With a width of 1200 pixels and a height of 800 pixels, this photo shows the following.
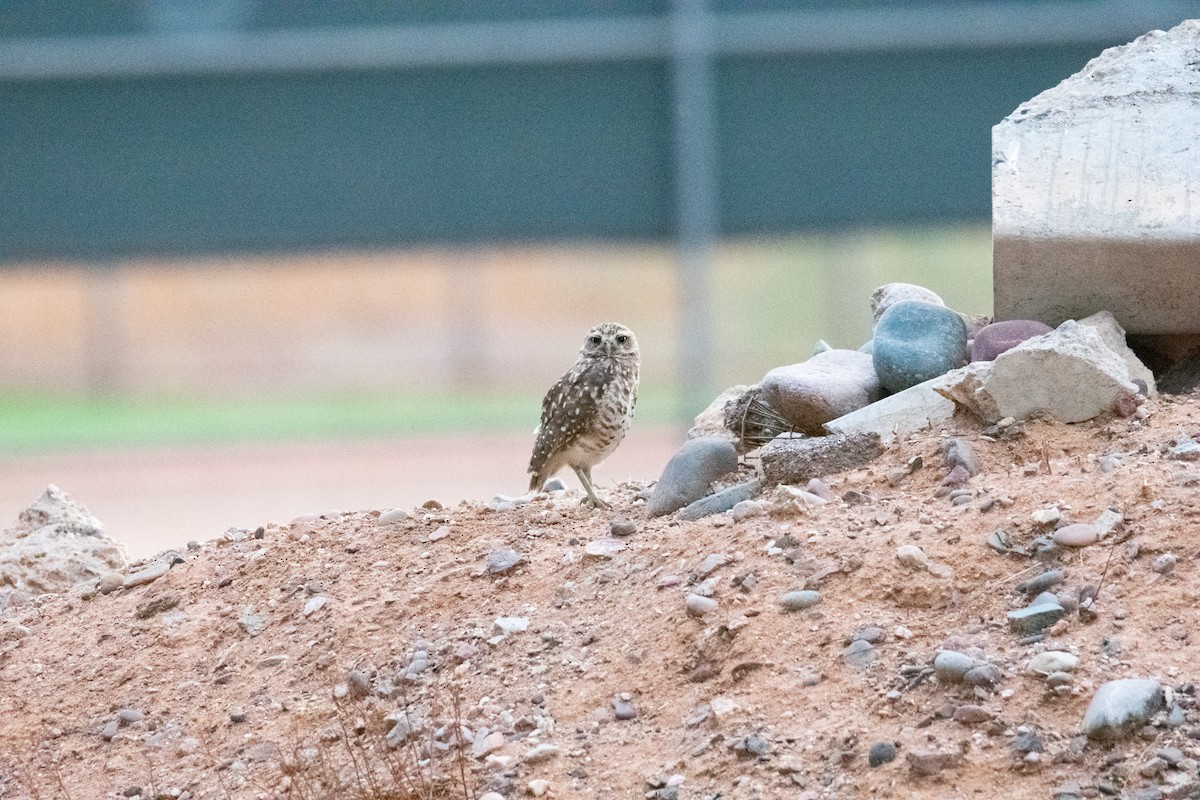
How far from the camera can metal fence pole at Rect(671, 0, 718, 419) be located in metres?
9.71

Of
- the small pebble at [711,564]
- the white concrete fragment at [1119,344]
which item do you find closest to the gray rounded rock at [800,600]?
the small pebble at [711,564]

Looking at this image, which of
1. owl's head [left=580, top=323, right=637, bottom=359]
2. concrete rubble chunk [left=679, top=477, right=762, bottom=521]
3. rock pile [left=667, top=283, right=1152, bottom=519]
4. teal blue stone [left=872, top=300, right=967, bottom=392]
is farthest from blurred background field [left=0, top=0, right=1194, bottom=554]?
concrete rubble chunk [left=679, top=477, right=762, bottom=521]

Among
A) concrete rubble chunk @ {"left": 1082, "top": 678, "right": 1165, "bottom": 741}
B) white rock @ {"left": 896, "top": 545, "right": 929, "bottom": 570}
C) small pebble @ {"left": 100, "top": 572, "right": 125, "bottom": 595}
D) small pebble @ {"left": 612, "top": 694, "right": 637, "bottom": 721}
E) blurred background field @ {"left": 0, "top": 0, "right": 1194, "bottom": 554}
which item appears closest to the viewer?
concrete rubble chunk @ {"left": 1082, "top": 678, "right": 1165, "bottom": 741}

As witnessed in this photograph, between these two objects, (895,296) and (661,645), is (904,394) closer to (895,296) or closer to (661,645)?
(895,296)

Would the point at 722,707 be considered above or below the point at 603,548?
below

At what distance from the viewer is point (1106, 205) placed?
190 inches

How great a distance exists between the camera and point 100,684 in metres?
4.36

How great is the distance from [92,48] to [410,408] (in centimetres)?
642

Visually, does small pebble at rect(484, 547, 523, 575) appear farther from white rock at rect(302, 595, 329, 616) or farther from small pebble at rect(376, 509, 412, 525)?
small pebble at rect(376, 509, 412, 525)

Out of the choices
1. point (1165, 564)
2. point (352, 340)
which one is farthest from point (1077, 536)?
point (352, 340)

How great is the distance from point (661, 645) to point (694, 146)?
6.34 metres

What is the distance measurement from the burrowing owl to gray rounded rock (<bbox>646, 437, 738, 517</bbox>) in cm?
59

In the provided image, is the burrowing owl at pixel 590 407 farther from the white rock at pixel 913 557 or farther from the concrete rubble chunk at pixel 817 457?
the white rock at pixel 913 557

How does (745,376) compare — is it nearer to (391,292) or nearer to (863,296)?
(863,296)
